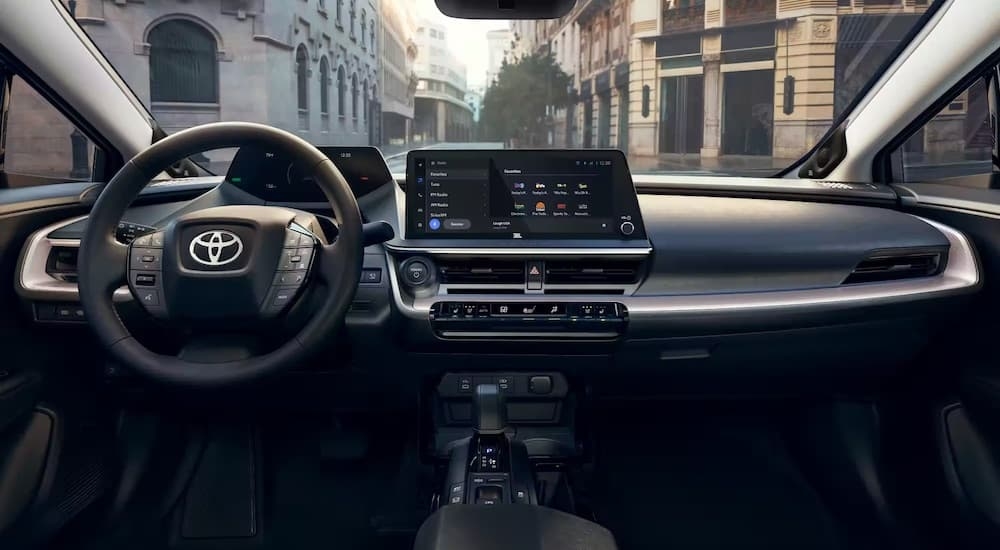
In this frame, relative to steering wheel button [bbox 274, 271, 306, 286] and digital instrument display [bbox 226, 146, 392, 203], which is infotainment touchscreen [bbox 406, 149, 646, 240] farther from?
steering wheel button [bbox 274, 271, 306, 286]

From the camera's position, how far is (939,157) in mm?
2508

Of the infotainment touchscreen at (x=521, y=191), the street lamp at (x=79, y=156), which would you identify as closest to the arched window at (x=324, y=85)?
the street lamp at (x=79, y=156)

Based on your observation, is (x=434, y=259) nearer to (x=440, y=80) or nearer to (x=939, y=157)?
(x=939, y=157)

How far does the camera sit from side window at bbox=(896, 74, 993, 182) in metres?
2.38

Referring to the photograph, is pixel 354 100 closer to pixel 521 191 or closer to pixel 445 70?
pixel 445 70

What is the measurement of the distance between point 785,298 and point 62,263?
198cm

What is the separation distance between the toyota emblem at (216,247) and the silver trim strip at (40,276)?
0.60m

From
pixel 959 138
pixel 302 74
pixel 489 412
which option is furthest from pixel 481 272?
pixel 302 74

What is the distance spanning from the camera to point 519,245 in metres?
2.17

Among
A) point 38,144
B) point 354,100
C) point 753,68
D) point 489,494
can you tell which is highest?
point 753,68

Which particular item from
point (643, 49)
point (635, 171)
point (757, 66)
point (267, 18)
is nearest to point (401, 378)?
point (635, 171)

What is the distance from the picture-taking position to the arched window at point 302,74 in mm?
3837

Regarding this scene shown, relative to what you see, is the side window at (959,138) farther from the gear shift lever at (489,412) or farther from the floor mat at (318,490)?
the floor mat at (318,490)

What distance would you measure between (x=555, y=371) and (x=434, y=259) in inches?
20.4
